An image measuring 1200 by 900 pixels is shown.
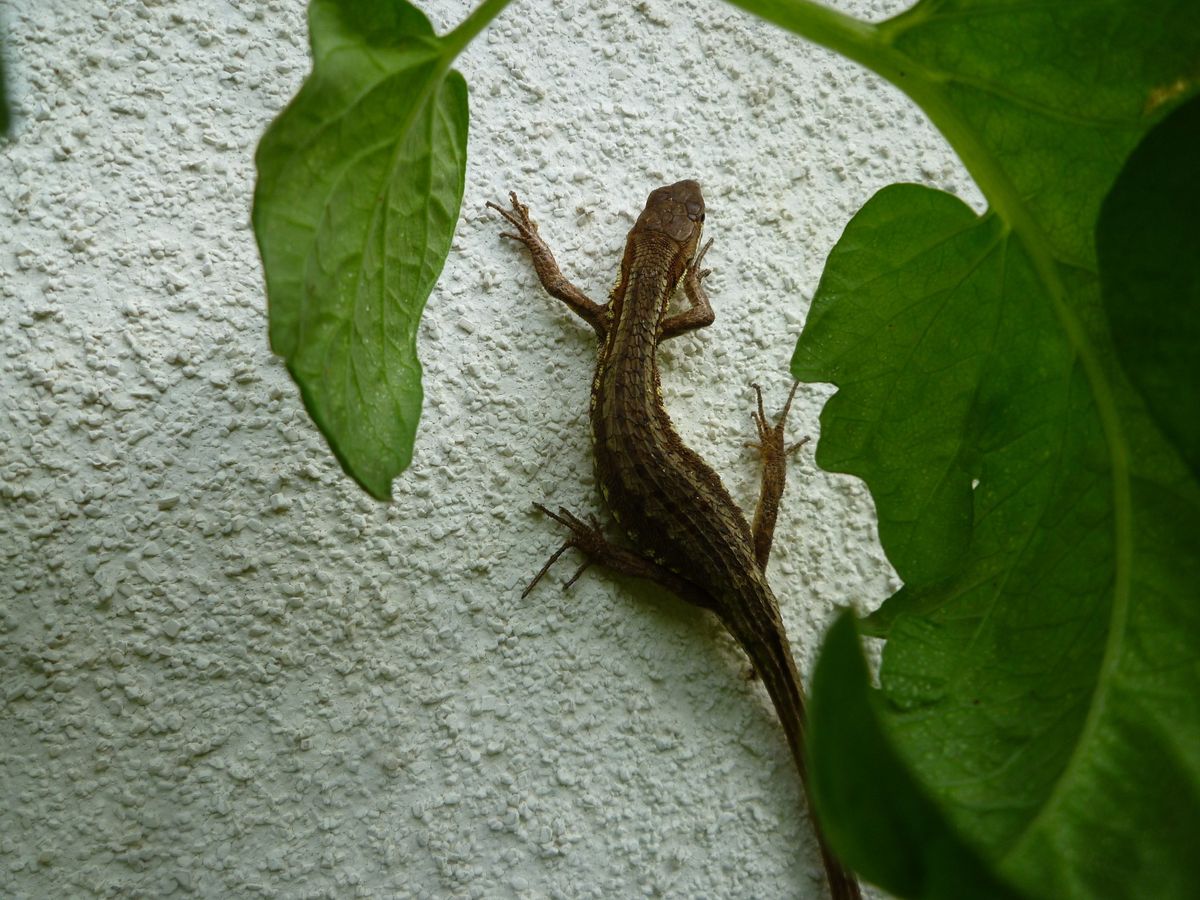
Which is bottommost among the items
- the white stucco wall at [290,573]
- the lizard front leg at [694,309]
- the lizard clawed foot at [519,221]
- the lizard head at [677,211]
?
the white stucco wall at [290,573]

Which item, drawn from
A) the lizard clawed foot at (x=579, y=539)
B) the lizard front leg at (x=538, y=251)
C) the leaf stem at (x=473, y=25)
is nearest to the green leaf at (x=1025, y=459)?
the leaf stem at (x=473, y=25)

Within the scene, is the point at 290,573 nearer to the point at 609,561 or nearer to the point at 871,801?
the point at 609,561

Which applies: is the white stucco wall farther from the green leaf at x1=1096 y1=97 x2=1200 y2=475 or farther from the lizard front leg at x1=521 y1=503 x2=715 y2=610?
the green leaf at x1=1096 y1=97 x2=1200 y2=475

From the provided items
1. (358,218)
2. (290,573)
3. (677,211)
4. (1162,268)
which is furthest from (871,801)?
(677,211)

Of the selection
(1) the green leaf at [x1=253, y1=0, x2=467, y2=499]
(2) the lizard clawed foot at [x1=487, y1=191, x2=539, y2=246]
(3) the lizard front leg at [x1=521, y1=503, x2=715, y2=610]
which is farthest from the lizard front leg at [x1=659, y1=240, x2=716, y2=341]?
(1) the green leaf at [x1=253, y1=0, x2=467, y2=499]

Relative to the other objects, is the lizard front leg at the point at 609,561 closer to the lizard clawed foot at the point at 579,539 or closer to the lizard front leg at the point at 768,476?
the lizard clawed foot at the point at 579,539

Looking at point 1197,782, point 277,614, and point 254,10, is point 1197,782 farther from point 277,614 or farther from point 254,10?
point 254,10
